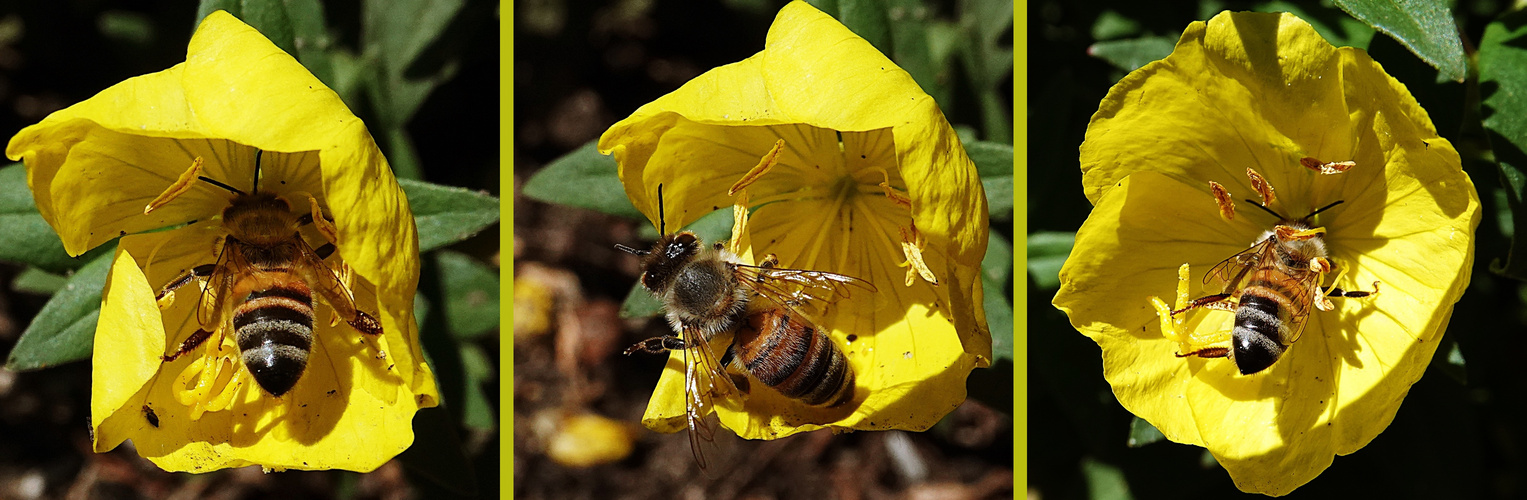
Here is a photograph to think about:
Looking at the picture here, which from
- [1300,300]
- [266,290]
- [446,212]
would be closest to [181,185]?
[266,290]

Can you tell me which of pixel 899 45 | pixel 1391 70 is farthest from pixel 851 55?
pixel 1391 70

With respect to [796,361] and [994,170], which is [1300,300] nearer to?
[994,170]

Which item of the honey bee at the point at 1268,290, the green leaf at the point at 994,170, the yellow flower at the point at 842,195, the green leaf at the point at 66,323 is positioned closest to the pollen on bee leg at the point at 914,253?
the yellow flower at the point at 842,195

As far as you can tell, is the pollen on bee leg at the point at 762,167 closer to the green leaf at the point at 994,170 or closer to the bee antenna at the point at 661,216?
the bee antenna at the point at 661,216

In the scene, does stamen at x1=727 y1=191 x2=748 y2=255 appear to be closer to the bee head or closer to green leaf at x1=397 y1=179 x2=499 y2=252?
the bee head

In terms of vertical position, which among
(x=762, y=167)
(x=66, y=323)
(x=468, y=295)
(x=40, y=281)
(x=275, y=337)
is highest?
(x=762, y=167)

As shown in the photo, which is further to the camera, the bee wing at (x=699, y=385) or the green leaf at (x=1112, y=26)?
the green leaf at (x=1112, y=26)
